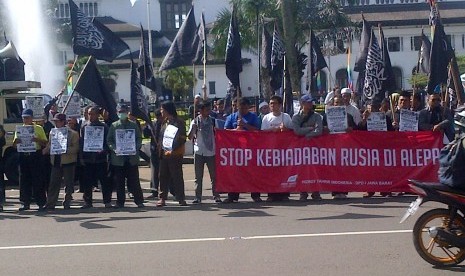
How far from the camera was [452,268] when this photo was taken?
29.9ft

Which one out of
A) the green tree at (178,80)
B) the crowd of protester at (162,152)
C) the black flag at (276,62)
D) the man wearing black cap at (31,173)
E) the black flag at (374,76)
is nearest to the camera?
the crowd of protester at (162,152)

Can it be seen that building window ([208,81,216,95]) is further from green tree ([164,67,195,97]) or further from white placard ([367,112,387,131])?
white placard ([367,112,387,131])

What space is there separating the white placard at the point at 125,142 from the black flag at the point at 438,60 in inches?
216

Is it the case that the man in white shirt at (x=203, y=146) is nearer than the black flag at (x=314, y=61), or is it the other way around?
the man in white shirt at (x=203, y=146)

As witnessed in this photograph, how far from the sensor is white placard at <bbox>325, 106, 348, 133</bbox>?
15023mm

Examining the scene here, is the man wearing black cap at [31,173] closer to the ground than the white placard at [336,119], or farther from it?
closer to the ground

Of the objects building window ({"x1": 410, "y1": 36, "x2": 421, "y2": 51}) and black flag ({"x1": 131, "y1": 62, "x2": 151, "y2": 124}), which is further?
building window ({"x1": 410, "y1": 36, "x2": 421, "y2": 51})

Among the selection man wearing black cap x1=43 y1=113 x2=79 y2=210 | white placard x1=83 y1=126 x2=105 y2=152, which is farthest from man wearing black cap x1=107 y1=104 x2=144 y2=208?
man wearing black cap x1=43 y1=113 x2=79 y2=210

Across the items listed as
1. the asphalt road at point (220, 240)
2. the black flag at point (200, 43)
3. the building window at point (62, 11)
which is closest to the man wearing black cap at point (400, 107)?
the asphalt road at point (220, 240)

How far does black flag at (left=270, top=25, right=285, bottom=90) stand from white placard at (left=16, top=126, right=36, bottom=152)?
5814mm

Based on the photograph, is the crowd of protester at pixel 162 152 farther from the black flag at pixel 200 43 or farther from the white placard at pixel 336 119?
the black flag at pixel 200 43

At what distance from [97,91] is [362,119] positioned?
15.7ft

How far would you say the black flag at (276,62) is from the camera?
18.6 meters

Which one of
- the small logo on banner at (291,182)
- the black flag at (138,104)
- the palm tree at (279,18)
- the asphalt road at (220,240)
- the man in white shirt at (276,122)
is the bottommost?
the asphalt road at (220,240)
